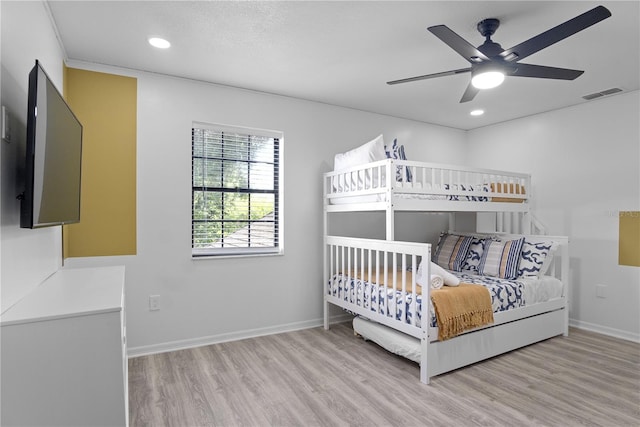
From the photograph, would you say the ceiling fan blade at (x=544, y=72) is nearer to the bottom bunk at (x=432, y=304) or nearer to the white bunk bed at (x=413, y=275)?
the white bunk bed at (x=413, y=275)

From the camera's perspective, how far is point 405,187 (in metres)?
2.90

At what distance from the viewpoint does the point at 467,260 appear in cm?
380

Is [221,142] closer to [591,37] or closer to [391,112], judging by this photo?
[391,112]

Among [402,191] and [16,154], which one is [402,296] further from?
[16,154]

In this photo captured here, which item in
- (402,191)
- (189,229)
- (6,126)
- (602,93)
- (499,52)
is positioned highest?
(602,93)

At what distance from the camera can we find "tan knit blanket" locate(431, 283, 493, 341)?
2.47m

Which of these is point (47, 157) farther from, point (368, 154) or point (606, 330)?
point (606, 330)

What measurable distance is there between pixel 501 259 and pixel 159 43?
345 cm

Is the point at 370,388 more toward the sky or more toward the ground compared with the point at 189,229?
more toward the ground

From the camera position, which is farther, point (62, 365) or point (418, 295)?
point (418, 295)

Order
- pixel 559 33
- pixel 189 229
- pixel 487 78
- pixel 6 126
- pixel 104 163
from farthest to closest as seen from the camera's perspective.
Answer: pixel 189 229
pixel 104 163
pixel 487 78
pixel 559 33
pixel 6 126

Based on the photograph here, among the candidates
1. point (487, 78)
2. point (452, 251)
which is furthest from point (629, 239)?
point (487, 78)

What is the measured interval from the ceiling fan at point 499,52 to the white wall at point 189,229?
1.77m

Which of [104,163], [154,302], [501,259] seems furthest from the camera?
[501,259]
